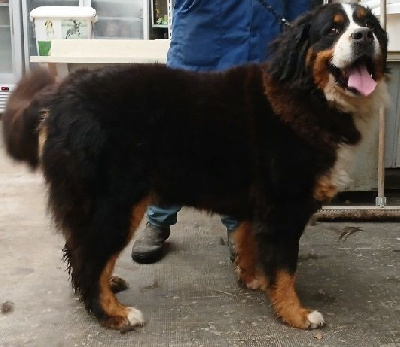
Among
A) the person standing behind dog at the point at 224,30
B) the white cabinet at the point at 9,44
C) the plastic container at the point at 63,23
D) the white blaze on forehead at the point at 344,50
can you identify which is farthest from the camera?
the white cabinet at the point at 9,44

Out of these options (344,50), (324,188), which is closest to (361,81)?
(344,50)

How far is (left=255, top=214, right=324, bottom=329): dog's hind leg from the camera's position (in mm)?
2061

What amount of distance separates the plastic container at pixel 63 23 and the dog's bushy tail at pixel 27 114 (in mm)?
3591

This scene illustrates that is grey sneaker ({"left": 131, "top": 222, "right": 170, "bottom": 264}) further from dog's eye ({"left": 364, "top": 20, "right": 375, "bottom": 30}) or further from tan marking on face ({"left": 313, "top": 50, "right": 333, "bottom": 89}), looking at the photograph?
dog's eye ({"left": 364, "top": 20, "right": 375, "bottom": 30})

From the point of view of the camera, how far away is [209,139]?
2.04m

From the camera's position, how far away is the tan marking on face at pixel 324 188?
2012 mm

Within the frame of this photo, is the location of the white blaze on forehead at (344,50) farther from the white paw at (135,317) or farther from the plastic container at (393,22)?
the plastic container at (393,22)

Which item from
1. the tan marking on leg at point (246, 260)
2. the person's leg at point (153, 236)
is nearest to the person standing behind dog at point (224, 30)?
the tan marking on leg at point (246, 260)

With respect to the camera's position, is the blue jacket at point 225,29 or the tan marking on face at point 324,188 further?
the blue jacket at point 225,29

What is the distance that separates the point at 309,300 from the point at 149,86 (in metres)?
1.17

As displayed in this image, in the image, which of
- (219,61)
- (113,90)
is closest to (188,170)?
(113,90)

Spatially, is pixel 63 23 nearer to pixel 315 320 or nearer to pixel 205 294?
pixel 205 294

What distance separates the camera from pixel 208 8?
254 centimetres

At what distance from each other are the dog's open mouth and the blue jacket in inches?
24.5
